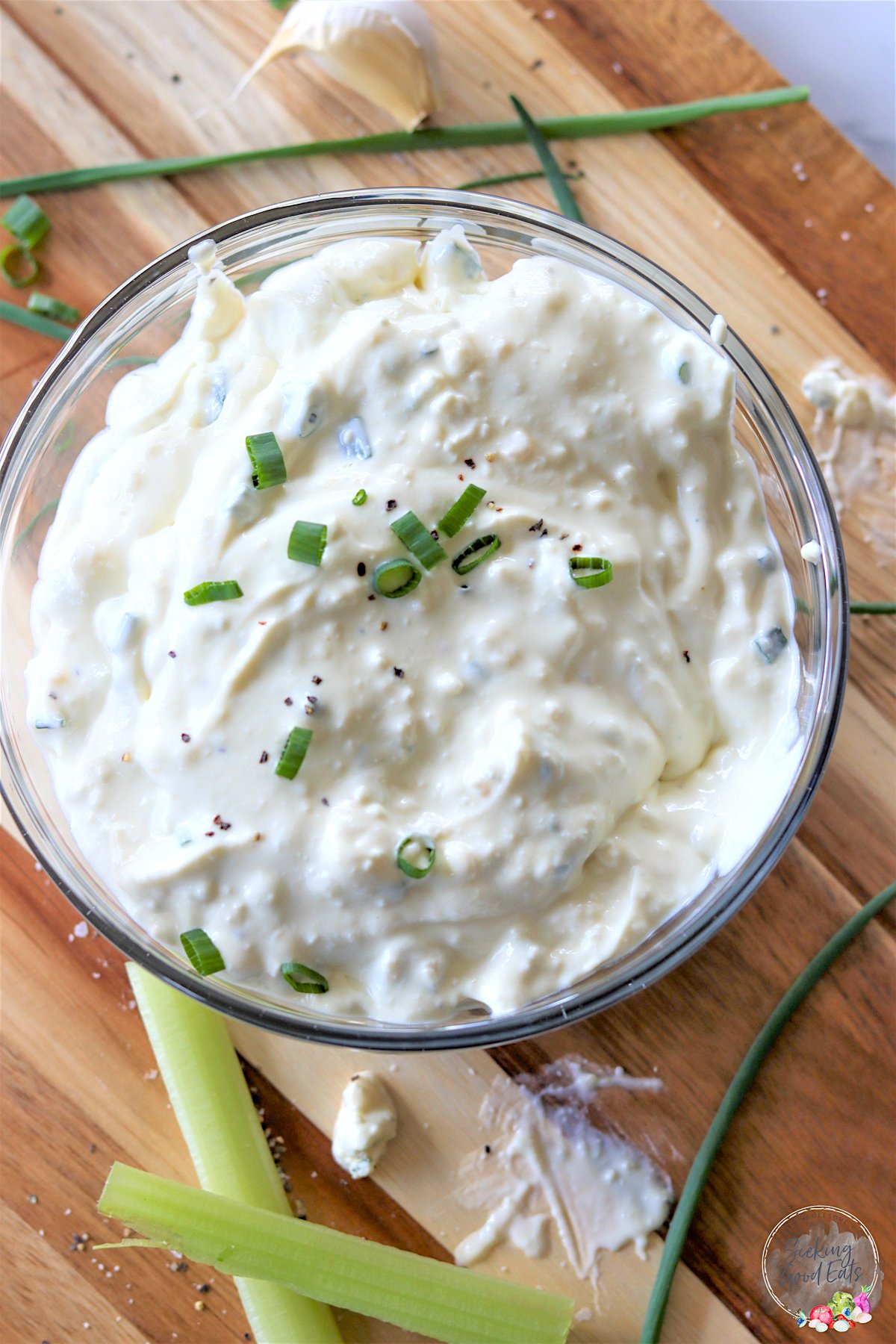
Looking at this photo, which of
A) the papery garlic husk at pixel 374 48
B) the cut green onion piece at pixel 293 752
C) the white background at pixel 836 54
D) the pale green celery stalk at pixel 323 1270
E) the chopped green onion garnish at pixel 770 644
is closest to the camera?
the cut green onion piece at pixel 293 752

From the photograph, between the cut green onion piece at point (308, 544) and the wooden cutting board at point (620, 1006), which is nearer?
the cut green onion piece at point (308, 544)

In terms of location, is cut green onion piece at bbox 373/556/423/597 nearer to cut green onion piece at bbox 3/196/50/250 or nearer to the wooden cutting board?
the wooden cutting board

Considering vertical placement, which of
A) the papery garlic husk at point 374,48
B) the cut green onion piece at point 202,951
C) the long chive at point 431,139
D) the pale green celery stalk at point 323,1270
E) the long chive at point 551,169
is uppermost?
the papery garlic husk at point 374,48

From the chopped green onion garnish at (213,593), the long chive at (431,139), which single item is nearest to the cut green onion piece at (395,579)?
the chopped green onion garnish at (213,593)

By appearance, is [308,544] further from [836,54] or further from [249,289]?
[836,54]

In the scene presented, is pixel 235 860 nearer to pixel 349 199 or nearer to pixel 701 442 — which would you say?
pixel 701 442

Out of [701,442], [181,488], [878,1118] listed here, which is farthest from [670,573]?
[878,1118]

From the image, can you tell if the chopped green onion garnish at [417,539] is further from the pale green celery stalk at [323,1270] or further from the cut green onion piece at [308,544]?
the pale green celery stalk at [323,1270]
